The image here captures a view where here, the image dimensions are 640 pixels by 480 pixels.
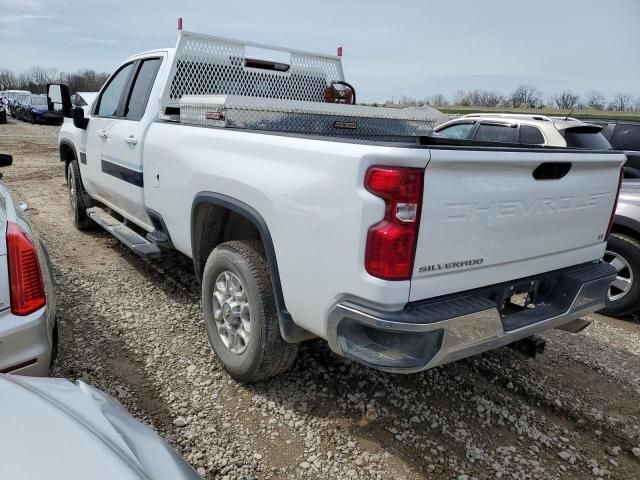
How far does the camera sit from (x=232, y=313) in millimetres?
3086

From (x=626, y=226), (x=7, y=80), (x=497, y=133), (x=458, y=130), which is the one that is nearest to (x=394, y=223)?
(x=626, y=226)

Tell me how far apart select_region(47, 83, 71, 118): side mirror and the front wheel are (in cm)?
585

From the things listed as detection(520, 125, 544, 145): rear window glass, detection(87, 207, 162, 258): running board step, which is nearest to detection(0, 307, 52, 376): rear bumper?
detection(87, 207, 162, 258): running board step

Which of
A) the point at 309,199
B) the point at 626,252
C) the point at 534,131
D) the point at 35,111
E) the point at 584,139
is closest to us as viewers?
the point at 309,199

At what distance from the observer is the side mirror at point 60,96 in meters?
5.39

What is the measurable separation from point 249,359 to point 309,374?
1.80ft

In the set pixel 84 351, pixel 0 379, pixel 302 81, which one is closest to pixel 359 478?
pixel 0 379

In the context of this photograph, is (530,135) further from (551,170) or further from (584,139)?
(551,170)

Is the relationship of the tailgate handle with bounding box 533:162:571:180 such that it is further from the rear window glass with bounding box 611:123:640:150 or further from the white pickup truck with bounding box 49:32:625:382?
the rear window glass with bounding box 611:123:640:150

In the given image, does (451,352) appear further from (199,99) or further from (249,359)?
(199,99)

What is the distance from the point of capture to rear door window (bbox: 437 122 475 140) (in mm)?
7641

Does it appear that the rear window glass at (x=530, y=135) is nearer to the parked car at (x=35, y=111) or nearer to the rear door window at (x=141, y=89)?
the rear door window at (x=141, y=89)

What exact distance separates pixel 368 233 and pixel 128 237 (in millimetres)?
3098

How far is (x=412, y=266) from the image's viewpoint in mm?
2123
